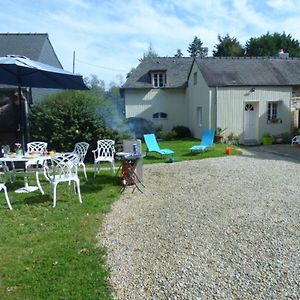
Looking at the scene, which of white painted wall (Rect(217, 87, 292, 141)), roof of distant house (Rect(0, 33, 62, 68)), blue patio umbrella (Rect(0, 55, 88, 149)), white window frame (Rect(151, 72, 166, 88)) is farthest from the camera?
white window frame (Rect(151, 72, 166, 88))

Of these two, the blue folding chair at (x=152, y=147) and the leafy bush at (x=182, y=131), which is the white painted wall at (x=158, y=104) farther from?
the blue folding chair at (x=152, y=147)

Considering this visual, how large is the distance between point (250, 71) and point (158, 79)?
6668 millimetres

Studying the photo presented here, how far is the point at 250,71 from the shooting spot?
59.6 feet

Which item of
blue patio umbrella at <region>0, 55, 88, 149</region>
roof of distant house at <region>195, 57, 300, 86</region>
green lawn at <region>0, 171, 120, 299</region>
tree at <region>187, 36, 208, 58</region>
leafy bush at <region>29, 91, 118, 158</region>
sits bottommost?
green lawn at <region>0, 171, 120, 299</region>

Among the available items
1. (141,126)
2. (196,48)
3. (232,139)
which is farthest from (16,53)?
(196,48)

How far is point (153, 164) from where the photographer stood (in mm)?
10719

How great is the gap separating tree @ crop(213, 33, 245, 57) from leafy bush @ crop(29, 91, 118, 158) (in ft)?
104

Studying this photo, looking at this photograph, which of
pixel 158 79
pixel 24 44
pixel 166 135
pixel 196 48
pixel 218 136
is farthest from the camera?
pixel 196 48

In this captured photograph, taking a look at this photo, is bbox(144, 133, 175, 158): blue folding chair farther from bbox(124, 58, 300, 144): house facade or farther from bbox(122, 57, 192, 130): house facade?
bbox(122, 57, 192, 130): house facade

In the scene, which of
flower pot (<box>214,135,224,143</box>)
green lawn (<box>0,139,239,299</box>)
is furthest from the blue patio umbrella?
flower pot (<box>214,135,224,143</box>)

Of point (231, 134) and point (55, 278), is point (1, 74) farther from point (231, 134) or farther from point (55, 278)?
point (231, 134)

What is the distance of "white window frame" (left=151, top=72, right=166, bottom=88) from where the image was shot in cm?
2214

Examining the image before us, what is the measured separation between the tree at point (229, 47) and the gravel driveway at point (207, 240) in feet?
113

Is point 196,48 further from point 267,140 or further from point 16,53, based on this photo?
point 16,53
